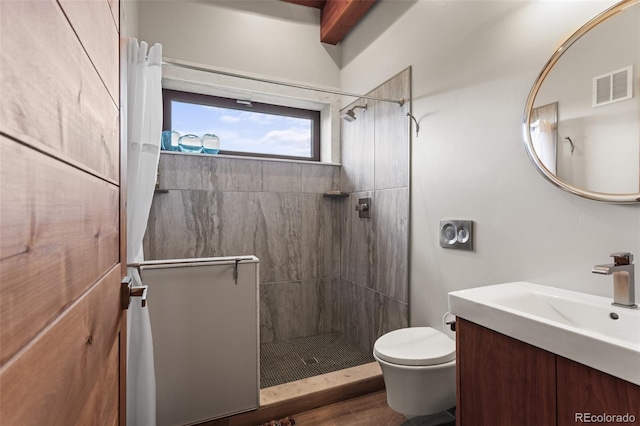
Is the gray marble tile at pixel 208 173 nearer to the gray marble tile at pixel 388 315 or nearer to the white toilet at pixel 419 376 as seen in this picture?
the gray marble tile at pixel 388 315

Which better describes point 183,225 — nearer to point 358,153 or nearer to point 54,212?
point 358,153

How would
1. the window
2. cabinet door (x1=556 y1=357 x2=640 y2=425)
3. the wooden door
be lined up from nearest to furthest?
the wooden door, cabinet door (x1=556 y1=357 x2=640 y2=425), the window

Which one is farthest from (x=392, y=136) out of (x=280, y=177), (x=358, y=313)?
(x=358, y=313)

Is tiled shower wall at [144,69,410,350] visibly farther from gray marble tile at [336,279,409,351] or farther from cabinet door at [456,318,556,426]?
cabinet door at [456,318,556,426]

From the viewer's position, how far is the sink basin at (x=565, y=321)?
771 mm

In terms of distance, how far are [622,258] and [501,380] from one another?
0.57m

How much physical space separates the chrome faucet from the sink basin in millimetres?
40

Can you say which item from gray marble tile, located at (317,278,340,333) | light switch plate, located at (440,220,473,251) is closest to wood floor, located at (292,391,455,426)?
light switch plate, located at (440,220,473,251)

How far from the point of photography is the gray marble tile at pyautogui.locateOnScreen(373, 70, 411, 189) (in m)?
2.20

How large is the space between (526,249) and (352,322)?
1.74m

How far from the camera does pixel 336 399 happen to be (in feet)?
6.37

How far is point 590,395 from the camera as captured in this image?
82cm

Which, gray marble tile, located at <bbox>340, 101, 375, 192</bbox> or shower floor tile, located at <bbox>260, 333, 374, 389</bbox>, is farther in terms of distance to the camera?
gray marble tile, located at <bbox>340, 101, 375, 192</bbox>

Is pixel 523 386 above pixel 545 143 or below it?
below
